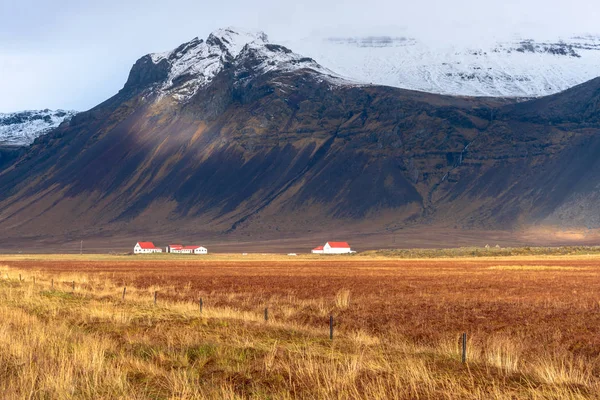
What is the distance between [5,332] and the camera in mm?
15539

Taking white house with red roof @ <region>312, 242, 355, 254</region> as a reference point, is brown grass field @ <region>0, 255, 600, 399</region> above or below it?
above

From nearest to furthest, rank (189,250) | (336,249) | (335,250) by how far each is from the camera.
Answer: (335,250) → (336,249) → (189,250)

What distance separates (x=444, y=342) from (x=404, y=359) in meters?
3.75

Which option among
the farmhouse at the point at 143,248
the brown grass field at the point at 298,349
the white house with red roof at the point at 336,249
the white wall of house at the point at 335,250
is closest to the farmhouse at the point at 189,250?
the farmhouse at the point at 143,248

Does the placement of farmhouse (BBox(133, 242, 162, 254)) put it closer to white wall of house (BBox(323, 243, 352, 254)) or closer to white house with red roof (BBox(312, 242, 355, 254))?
white house with red roof (BBox(312, 242, 355, 254))

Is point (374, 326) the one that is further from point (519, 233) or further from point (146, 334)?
point (519, 233)

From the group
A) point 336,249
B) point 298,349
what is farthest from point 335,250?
point 298,349

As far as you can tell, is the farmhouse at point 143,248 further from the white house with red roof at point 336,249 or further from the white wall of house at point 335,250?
the white wall of house at point 335,250

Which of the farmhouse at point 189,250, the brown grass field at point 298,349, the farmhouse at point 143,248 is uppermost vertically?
the brown grass field at point 298,349

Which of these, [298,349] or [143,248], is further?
[143,248]

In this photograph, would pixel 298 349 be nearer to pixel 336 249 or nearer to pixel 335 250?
pixel 335 250

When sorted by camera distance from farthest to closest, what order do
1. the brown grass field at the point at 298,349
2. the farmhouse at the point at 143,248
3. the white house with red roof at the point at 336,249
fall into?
the farmhouse at the point at 143,248
the white house with red roof at the point at 336,249
the brown grass field at the point at 298,349

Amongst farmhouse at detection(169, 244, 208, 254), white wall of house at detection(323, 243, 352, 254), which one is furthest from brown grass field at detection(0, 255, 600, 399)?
farmhouse at detection(169, 244, 208, 254)

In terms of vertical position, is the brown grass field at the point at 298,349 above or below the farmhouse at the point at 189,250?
above
